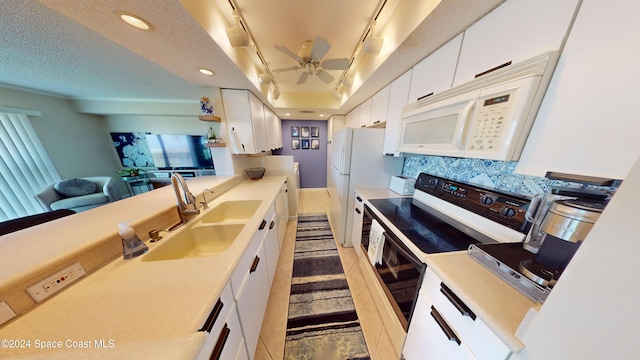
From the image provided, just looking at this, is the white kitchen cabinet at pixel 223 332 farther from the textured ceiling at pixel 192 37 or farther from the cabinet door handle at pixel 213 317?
the textured ceiling at pixel 192 37

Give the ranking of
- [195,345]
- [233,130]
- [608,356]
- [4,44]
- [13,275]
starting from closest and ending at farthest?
[608,356], [195,345], [13,275], [4,44], [233,130]

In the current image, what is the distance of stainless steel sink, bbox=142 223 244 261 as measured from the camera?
106 centimetres

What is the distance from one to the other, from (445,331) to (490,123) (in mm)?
989

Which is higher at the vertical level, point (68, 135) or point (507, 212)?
point (68, 135)

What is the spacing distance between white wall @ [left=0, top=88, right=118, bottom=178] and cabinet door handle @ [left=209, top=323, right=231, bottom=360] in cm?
501

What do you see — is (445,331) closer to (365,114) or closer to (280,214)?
(280,214)

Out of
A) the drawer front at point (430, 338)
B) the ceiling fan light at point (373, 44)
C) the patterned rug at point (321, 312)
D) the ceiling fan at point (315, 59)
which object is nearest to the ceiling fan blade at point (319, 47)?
the ceiling fan at point (315, 59)

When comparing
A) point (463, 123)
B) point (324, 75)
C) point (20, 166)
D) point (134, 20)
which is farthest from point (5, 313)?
point (20, 166)

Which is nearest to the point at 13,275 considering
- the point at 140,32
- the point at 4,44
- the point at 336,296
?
the point at 140,32

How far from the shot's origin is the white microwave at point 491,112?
66 centimetres

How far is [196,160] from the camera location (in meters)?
3.83

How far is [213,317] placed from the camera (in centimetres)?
63

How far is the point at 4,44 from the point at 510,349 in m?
4.08

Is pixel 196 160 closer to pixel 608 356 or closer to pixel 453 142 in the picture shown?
pixel 453 142
